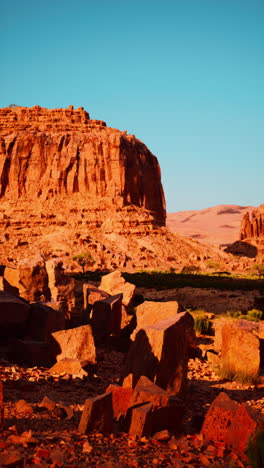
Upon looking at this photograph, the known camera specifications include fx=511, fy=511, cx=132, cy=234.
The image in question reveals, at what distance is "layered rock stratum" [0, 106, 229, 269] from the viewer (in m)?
57.2

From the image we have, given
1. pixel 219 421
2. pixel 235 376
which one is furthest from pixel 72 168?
pixel 219 421

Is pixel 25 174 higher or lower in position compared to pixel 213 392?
higher

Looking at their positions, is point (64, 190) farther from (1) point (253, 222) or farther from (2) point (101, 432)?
(2) point (101, 432)

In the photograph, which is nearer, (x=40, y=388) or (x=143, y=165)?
(x=40, y=388)

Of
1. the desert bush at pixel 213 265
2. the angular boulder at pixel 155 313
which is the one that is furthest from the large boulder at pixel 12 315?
the desert bush at pixel 213 265

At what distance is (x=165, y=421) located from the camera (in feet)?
20.1

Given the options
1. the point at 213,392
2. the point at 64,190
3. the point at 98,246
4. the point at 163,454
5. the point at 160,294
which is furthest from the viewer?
the point at 64,190

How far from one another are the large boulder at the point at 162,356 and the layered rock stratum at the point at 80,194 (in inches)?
1759

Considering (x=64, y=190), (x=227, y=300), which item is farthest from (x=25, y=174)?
(x=227, y=300)

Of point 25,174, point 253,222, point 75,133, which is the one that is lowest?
point 253,222

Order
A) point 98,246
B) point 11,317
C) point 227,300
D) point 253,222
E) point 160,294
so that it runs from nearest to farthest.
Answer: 1. point 11,317
2. point 227,300
3. point 160,294
4. point 98,246
5. point 253,222

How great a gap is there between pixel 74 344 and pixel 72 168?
60.3 m

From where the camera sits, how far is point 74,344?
954 centimetres

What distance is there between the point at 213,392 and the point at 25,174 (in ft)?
205
